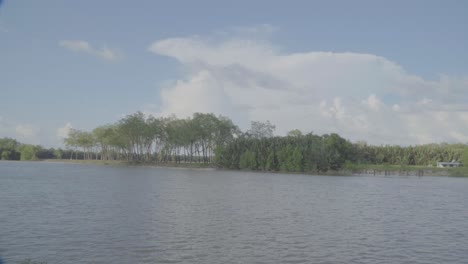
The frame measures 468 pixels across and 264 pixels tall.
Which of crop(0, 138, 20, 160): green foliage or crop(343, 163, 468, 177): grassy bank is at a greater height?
crop(0, 138, 20, 160): green foliage

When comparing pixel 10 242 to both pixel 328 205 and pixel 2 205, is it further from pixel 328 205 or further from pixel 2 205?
pixel 328 205

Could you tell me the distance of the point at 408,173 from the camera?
108500mm

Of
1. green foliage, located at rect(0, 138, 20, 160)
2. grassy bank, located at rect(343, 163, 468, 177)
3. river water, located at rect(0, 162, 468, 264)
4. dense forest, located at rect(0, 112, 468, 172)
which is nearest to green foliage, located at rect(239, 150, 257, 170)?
dense forest, located at rect(0, 112, 468, 172)

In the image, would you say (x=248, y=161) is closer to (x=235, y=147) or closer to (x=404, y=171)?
(x=235, y=147)

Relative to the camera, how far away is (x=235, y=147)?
128m

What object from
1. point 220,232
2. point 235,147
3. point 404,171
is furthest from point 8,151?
point 220,232

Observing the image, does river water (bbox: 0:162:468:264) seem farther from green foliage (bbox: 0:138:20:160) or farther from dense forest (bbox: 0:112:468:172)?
green foliage (bbox: 0:138:20:160)

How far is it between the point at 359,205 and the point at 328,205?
3.15 metres

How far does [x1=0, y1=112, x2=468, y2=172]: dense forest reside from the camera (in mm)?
112938

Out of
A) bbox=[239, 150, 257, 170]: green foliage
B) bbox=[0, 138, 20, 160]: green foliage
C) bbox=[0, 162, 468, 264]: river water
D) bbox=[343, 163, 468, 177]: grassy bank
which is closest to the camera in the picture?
bbox=[0, 162, 468, 264]: river water

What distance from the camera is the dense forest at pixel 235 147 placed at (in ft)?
371

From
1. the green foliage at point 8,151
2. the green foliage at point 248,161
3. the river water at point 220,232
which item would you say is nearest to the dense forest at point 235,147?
the green foliage at point 248,161

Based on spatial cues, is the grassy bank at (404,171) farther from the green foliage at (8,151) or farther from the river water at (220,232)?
the green foliage at (8,151)

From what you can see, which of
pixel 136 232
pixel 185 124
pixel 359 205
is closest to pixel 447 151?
pixel 185 124
